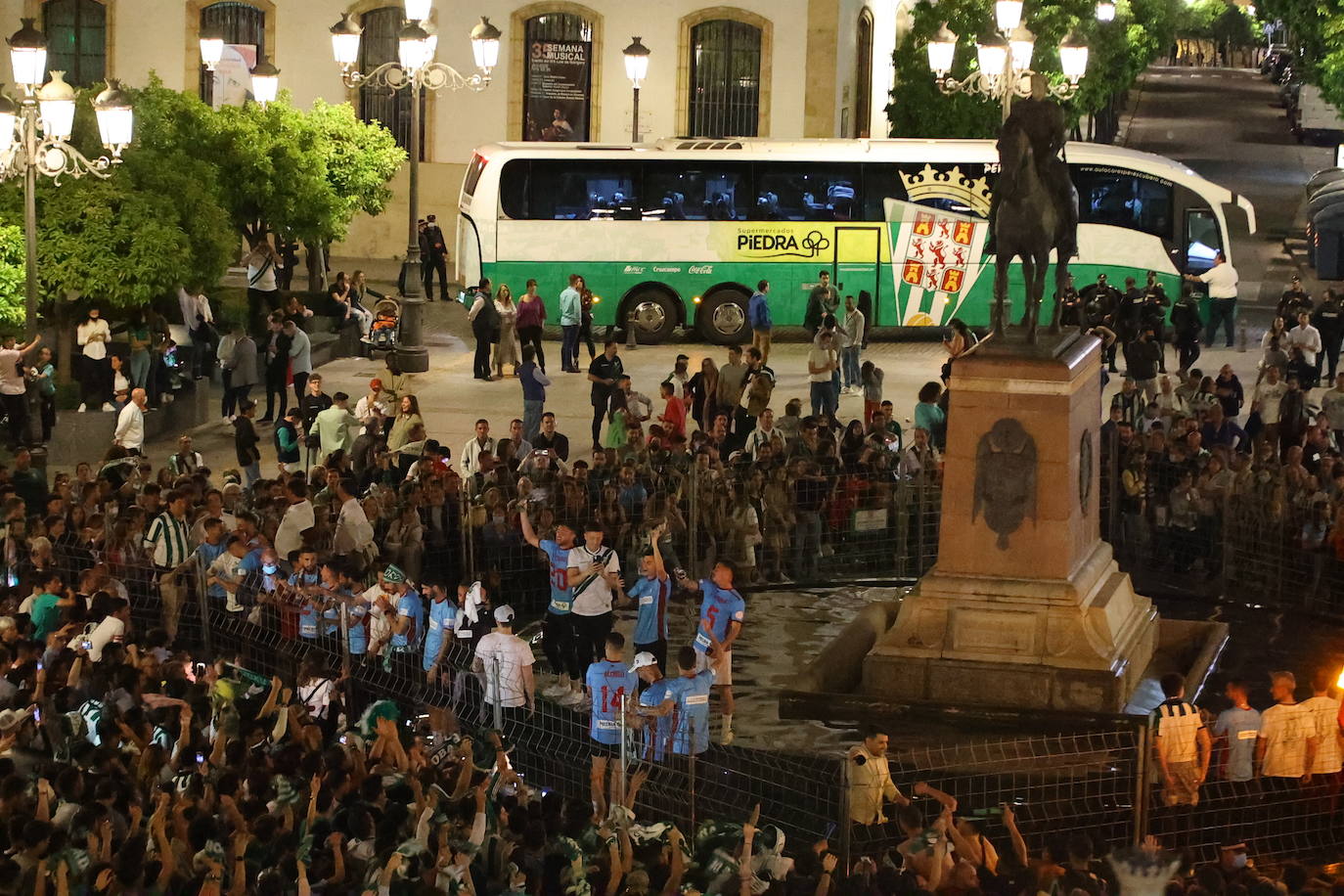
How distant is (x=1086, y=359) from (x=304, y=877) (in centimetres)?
742

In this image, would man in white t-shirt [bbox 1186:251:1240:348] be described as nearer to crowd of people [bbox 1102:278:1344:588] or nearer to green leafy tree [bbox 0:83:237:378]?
crowd of people [bbox 1102:278:1344:588]

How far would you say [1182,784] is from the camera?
1216 centimetres

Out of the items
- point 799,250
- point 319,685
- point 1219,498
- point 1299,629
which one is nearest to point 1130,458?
point 1219,498

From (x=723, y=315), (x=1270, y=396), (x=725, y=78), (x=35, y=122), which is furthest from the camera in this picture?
(x=725, y=78)

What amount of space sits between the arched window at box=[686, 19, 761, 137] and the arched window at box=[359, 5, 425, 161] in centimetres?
482

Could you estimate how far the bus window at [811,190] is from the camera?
3189 centimetres

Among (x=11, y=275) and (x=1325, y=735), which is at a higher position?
(x=11, y=275)

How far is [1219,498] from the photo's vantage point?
18.4 m

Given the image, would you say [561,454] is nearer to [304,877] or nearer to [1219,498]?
[1219,498]

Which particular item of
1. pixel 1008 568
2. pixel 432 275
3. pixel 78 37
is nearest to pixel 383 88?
pixel 432 275

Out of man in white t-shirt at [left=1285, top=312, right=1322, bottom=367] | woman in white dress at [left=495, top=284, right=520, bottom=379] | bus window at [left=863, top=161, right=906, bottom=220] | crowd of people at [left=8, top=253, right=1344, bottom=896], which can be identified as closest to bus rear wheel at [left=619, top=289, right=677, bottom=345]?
bus window at [left=863, top=161, right=906, bottom=220]

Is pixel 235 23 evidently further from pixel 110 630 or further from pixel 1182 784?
pixel 1182 784

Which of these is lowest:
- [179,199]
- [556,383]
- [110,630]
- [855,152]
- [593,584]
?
[110,630]

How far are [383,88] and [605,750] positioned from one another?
29656 mm
